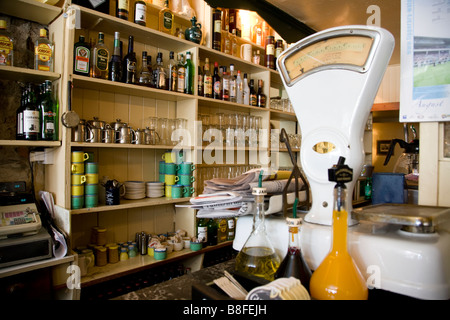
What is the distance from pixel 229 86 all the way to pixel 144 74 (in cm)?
86

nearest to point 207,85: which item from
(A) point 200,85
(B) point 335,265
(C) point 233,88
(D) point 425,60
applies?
(A) point 200,85

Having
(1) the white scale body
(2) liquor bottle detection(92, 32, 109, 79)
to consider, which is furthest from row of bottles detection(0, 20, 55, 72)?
(1) the white scale body

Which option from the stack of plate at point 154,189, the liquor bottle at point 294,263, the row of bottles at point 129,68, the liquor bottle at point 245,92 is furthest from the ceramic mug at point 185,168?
the liquor bottle at point 294,263

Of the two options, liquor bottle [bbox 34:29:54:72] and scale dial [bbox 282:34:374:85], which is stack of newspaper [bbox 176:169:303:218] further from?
liquor bottle [bbox 34:29:54:72]

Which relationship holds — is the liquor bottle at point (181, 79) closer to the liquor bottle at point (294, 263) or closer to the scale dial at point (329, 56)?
the scale dial at point (329, 56)

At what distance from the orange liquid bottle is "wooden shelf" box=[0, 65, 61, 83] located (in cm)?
177

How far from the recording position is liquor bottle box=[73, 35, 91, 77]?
1825 millimetres

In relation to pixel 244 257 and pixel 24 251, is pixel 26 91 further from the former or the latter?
pixel 244 257

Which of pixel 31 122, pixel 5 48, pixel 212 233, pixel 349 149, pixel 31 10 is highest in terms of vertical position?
pixel 31 10

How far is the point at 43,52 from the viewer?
5.84 ft

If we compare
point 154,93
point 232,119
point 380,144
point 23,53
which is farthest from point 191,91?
point 380,144

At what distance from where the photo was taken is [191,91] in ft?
7.93

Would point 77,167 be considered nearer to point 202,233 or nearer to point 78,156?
point 78,156
